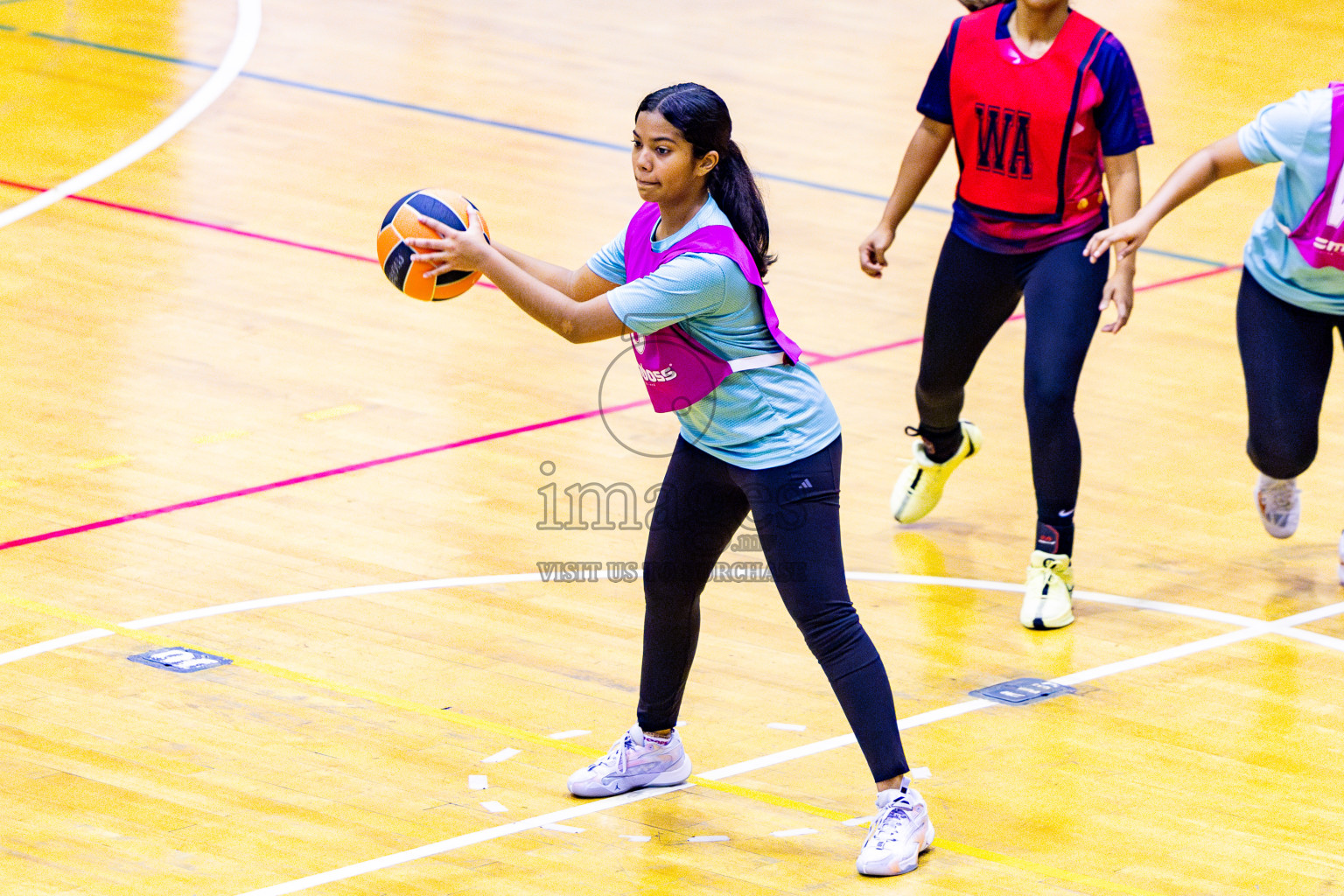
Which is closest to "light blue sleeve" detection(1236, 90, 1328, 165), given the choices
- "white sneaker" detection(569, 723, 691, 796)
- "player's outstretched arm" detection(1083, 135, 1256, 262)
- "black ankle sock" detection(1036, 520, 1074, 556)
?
"player's outstretched arm" detection(1083, 135, 1256, 262)

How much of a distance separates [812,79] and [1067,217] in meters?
8.85

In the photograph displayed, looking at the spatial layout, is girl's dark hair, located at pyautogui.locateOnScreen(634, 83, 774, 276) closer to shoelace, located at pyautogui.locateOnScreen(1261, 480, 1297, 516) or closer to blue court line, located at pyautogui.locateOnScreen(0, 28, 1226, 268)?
→ shoelace, located at pyautogui.locateOnScreen(1261, 480, 1297, 516)

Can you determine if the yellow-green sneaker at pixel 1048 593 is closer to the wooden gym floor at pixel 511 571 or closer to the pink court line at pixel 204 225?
the wooden gym floor at pixel 511 571

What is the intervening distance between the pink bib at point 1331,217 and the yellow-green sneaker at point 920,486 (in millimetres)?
1559

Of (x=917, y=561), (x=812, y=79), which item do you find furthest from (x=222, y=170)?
(x=917, y=561)

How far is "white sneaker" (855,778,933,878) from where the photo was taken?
185 inches

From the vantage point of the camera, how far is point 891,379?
8898mm

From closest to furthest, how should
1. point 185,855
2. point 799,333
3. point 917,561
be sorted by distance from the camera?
point 185,855, point 917,561, point 799,333

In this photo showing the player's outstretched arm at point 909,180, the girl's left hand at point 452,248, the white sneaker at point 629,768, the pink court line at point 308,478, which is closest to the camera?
the girl's left hand at point 452,248

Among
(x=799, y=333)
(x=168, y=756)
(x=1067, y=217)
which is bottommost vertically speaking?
(x=168, y=756)

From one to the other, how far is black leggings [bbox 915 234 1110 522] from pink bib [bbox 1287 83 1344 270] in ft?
1.94

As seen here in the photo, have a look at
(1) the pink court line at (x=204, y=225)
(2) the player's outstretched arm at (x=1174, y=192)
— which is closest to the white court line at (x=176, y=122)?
(1) the pink court line at (x=204, y=225)

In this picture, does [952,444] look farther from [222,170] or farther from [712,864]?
[222,170]

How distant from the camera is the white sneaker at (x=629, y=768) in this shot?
202 inches
